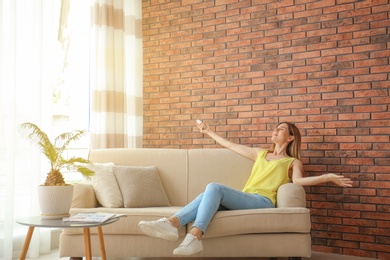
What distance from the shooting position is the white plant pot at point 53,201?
3141 millimetres

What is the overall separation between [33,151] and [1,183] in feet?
1.16

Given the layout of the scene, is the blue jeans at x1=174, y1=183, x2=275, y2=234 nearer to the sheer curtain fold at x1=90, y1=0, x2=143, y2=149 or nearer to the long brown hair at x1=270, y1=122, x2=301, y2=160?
the long brown hair at x1=270, y1=122, x2=301, y2=160

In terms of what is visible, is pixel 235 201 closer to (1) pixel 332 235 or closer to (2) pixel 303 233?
(2) pixel 303 233

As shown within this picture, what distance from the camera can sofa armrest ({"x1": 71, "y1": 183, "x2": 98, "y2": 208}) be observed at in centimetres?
378

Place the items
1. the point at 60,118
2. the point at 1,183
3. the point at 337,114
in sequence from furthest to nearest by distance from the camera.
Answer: the point at 60,118 → the point at 337,114 → the point at 1,183

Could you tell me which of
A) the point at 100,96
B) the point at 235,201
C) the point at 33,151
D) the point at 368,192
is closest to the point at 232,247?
the point at 235,201

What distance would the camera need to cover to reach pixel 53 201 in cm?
314

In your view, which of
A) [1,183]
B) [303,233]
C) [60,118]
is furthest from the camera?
[60,118]

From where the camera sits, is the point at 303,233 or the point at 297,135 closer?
the point at 303,233

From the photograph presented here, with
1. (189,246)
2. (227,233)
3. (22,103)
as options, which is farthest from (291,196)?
(22,103)

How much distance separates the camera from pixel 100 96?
482 centimetres

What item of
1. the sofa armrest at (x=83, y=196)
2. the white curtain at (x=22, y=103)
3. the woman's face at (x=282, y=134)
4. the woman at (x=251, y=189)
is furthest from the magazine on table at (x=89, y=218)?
the woman's face at (x=282, y=134)

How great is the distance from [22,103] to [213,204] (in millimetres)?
1742

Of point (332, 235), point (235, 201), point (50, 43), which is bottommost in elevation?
point (332, 235)
